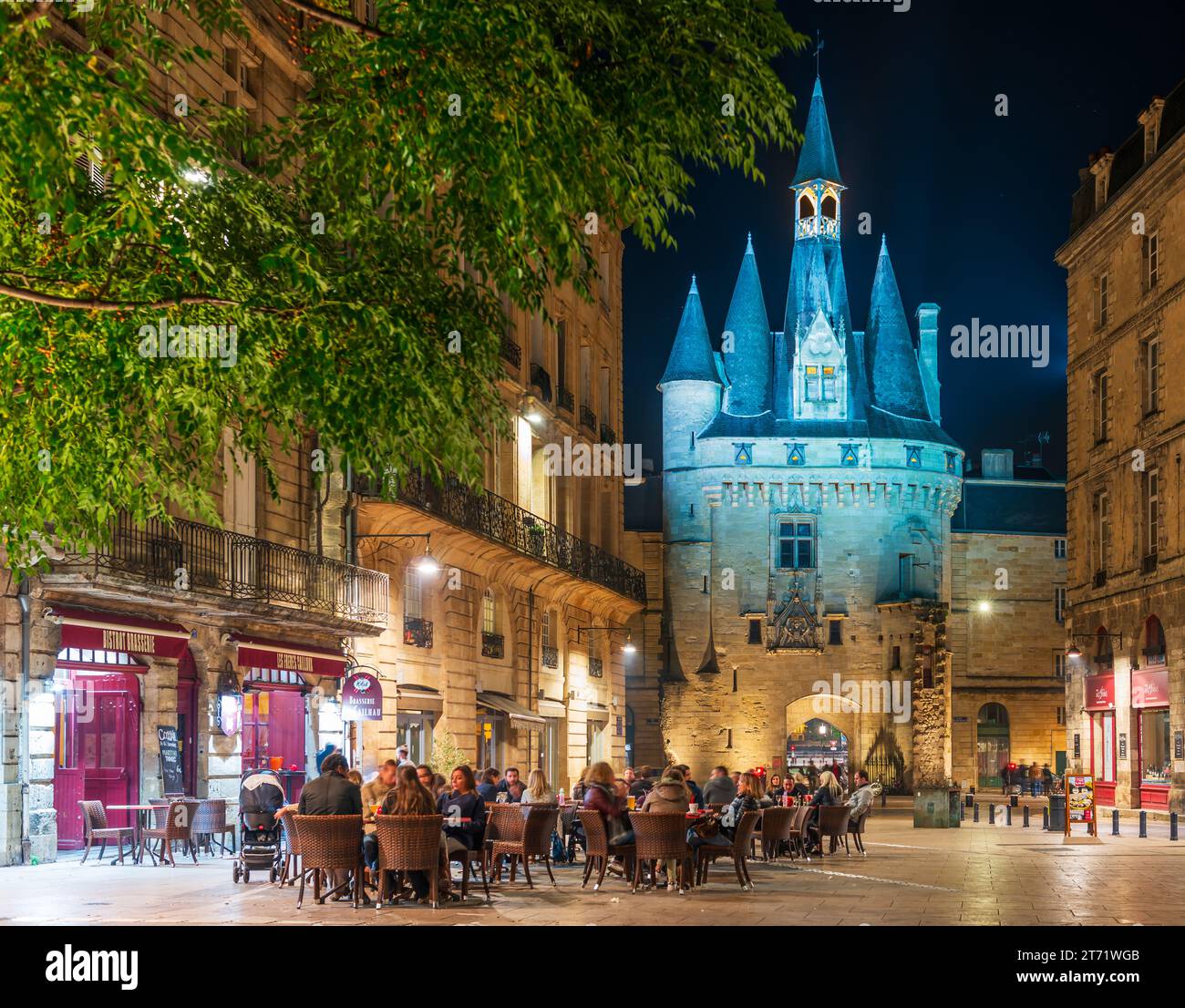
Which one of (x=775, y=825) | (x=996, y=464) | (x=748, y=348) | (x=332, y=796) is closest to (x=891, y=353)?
(x=748, y=348)

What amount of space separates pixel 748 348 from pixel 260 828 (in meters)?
49.8

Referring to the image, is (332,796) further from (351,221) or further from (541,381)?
(541,381)

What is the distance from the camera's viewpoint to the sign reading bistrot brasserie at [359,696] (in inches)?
981

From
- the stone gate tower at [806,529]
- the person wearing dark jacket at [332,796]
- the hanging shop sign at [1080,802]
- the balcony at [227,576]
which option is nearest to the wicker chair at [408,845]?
the person wearing dark jacket at [332,796]

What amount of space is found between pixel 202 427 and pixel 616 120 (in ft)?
11.5

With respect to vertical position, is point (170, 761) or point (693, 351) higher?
point (693, 351)

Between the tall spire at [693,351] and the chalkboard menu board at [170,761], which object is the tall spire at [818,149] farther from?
the chalkboard menu board at [170,761]

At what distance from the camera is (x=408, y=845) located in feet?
47.7

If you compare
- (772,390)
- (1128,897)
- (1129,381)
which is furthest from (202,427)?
(772,390)

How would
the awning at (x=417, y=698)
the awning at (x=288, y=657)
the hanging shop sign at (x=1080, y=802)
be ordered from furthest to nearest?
the awning at (x=417, y=698) → the hanging shop sign at (x=1080, y=802) → the awning at (x=288, y=657)

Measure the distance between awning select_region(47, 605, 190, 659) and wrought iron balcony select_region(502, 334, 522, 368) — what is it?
13161mm

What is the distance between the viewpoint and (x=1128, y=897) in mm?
16328

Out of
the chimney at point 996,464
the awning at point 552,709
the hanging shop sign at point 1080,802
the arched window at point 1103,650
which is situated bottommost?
the hanging shop sign at point 1080,802

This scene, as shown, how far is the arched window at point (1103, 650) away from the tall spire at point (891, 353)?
26.1 metres
